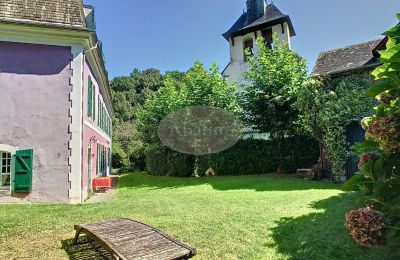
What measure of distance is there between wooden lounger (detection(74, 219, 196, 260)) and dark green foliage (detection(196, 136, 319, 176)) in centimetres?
1185

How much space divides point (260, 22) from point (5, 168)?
22649mm

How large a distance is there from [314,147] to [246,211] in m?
9.82

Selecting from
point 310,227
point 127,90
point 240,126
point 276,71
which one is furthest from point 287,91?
point 127,90

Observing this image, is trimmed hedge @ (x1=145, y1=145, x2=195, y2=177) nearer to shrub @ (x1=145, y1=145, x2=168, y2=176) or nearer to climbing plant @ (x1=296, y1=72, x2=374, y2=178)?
shrub @ (x1=145, y1=145, x2=168, y2=176)

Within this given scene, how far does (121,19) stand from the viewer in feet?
55.4

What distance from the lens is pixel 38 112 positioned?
9766 mm

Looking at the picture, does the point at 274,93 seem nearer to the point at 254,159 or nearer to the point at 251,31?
the point at 254,159

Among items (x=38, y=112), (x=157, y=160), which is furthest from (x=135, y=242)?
(x=157, y=160)

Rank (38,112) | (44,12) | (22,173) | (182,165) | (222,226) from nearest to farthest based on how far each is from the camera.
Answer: (222,226), (22,173), (38,112), (44,12), (182,165)

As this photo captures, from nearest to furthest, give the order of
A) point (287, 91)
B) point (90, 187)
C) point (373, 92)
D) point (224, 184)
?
point (373, 92), point (90, 187), point (224, 184), point (287, 91)

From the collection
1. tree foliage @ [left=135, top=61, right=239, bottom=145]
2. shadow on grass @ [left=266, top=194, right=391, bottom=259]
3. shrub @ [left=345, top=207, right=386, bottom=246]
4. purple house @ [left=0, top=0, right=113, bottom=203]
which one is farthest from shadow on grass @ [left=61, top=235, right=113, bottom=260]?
tree foliage @ [left=135, top=61, right=239, bottom=145]

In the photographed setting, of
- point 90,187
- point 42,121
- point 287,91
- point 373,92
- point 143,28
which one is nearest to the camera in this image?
A: point 373,92

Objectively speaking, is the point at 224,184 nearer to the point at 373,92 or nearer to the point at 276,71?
the point at 276,71

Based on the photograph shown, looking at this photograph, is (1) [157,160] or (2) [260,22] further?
(2) [260,22]
